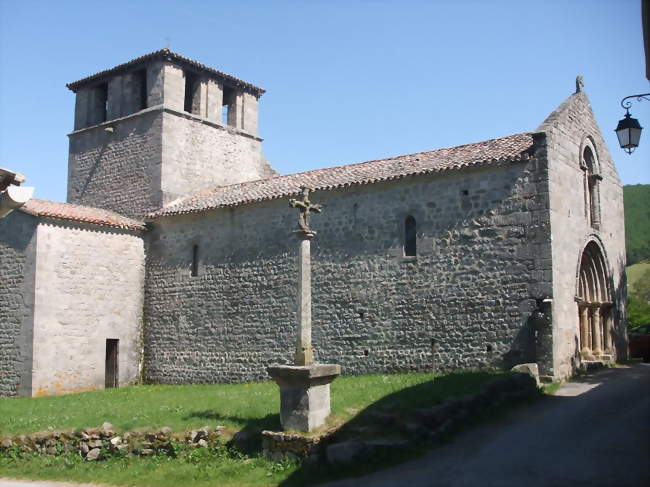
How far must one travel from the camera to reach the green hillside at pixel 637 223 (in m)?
61.8

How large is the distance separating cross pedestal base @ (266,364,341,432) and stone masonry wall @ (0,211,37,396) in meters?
10.8

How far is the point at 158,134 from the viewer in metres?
23.2

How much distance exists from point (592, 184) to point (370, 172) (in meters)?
5.85

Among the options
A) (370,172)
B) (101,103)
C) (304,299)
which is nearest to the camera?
(304,299)

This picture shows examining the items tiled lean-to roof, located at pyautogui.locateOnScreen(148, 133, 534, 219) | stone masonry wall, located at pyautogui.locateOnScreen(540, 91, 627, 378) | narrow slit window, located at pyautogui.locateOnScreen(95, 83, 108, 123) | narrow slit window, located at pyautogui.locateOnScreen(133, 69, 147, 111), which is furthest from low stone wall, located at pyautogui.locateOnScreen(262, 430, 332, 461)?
narrow slit window, located at pyautogui.locateOnScreen(95, 83, 108, 123)

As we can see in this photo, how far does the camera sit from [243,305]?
19172 millimetres

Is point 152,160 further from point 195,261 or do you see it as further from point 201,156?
point 195,261

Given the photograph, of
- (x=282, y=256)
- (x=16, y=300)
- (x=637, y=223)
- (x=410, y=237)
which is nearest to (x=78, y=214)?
(x=16, y=300)

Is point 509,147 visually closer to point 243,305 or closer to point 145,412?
point 243,305

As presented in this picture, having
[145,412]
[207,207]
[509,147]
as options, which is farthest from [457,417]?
[207,207]

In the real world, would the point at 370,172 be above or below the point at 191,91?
below

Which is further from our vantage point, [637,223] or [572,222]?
[637,223]

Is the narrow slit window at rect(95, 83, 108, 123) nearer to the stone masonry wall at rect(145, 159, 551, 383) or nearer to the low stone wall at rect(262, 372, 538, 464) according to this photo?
the stone masonry wall at rect(145, 159, 551, 383)

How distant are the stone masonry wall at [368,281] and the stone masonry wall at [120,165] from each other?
2367 mm
